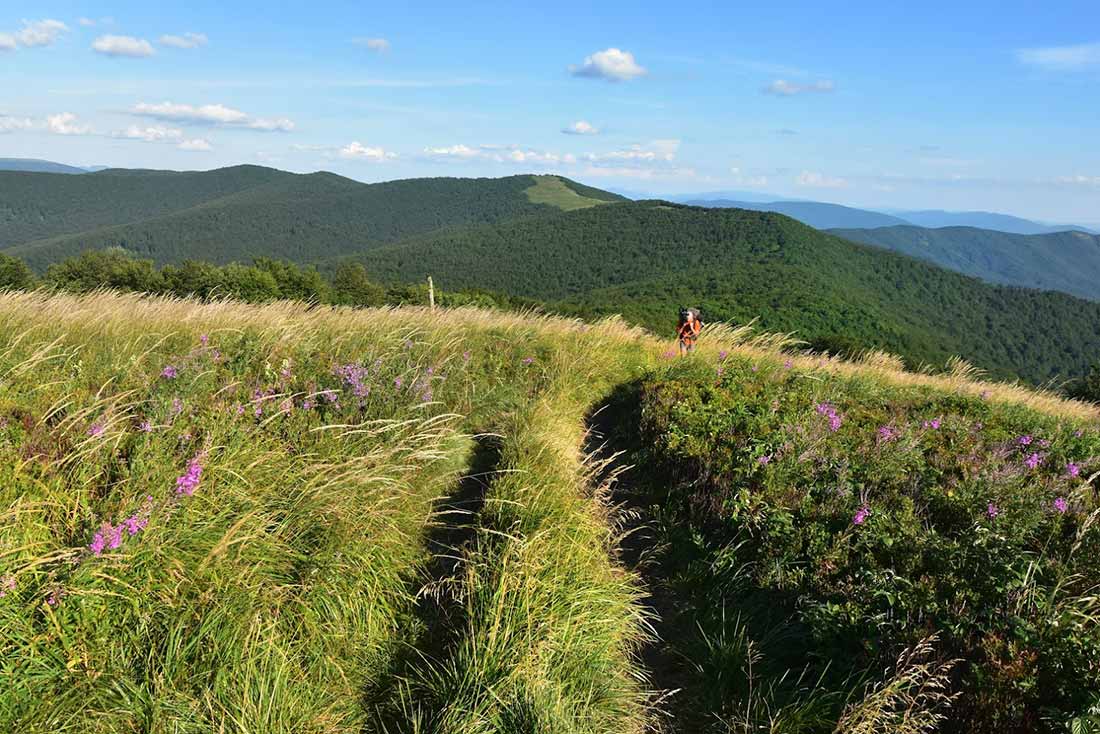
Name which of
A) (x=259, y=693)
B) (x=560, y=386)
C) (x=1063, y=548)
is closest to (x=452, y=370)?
(x=560, y=386)

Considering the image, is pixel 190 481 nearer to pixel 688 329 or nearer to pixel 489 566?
pixel 489 566

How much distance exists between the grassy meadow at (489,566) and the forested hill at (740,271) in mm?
98352

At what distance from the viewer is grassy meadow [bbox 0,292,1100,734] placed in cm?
253

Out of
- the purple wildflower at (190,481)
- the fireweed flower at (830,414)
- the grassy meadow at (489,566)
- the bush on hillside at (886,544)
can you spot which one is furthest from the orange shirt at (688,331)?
the purple wildflower at (190,481)

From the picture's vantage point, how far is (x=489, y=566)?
3.45 m

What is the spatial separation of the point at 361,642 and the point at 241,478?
3.90 ft

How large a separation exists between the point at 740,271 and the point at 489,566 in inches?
4865

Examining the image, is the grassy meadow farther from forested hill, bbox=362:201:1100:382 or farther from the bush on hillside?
forested hill, bbox=362:201:1100:382

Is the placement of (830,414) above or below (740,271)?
above

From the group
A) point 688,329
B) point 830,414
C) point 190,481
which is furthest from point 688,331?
point 190,481

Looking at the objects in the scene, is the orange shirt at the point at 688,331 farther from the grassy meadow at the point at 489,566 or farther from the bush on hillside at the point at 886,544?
the grassy meadow at the point at 489,566

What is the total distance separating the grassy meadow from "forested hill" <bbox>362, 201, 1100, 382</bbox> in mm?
98352

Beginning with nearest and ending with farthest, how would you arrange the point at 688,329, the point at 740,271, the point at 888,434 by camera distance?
the point at 888,434
the point at 688,329
the point at 740,271

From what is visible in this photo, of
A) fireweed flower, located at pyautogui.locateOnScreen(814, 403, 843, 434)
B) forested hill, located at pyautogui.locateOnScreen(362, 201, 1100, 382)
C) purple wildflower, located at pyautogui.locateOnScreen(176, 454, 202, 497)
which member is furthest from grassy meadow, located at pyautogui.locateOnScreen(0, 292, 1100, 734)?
forested hill, located at pyautogui.locateOnScreen(362, 201, 1100, 382)
